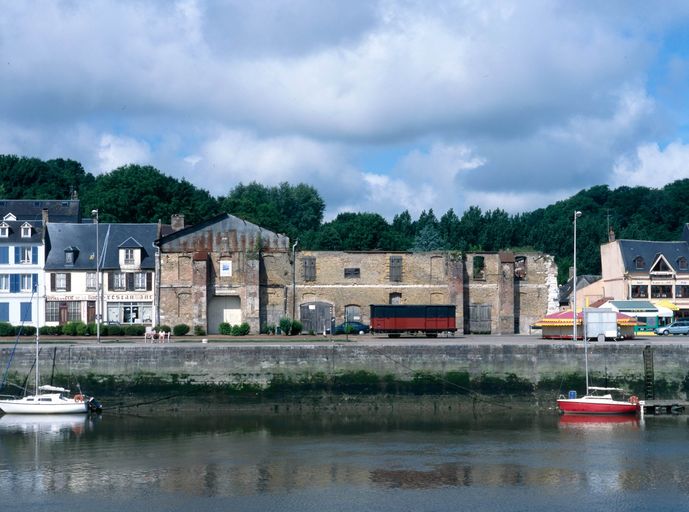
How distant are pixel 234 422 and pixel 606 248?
4771 centimetres

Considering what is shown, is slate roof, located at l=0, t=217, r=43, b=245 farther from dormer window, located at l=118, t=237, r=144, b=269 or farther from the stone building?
the stone building

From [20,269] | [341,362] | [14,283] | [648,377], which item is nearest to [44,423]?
[341,362]

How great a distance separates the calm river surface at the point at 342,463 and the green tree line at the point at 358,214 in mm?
50543

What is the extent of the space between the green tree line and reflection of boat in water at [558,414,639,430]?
48.4 m

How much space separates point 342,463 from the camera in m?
37.2

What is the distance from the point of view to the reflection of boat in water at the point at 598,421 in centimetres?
4431

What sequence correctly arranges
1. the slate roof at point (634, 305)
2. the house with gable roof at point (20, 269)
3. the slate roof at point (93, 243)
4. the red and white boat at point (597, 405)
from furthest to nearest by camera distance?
the slate roof at point (634, 305) → the slate roof at point (93, 243) → the house with gable roof at point (20, 269) → the red and white boat at point (597, 405)

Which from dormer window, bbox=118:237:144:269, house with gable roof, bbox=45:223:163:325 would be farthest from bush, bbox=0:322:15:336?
dormer window, bbox=118:237:144:269

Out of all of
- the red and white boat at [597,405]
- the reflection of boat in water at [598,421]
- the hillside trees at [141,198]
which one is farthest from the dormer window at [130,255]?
the reflection of boat in water at [598,421]

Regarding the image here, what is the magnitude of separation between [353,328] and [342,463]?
2694 cm

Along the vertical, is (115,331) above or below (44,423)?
above

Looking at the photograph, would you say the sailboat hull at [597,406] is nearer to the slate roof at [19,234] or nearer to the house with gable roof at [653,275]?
the house with gable roof at [653,275]

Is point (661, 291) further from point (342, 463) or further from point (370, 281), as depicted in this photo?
point (342, 463)

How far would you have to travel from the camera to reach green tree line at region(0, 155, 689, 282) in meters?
96.6
